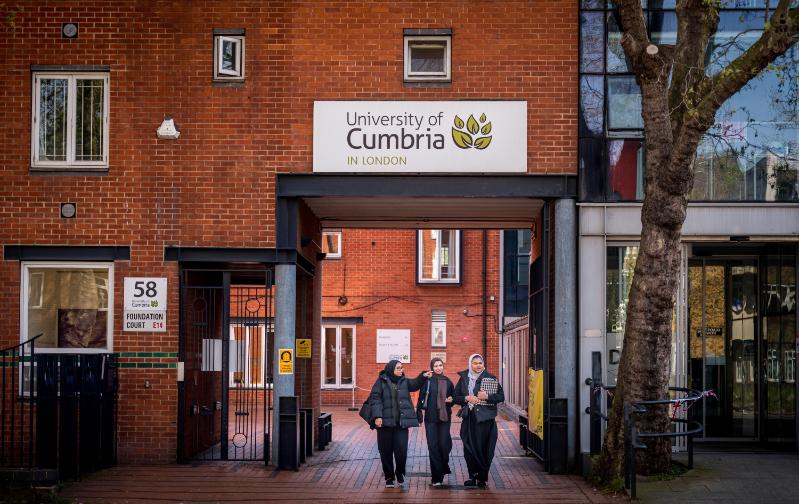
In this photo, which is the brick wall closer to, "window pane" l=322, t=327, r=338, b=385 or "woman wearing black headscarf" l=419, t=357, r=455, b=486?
"window pane" l=322, t=327, r=338, b=385

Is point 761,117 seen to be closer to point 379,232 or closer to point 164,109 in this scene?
point 164,109

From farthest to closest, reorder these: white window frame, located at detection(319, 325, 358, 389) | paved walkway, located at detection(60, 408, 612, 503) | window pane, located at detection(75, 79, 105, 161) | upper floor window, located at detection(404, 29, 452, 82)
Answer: white window frame, located at detection(319, 325, 358, 389) → window pane, located at detection(75, 79, 105, 161) → upper floor window, located at detection(404, 29, 452, 82) → paved walkway, located at detection(60, 408, 612, 503)

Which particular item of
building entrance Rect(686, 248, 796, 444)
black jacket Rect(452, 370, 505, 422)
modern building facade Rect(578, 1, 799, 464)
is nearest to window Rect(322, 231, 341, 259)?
building entrance Rect(686, 248, 796, 444)

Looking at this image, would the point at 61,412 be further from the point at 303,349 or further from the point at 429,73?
the point at 429,73

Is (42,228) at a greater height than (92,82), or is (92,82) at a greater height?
(92,82)

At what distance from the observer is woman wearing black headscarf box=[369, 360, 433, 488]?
44.3ft

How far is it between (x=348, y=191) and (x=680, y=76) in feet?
16.0

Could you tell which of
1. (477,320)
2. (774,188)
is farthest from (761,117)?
(477,320)

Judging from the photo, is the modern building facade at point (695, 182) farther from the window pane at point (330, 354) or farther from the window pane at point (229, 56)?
the window pane at point (330, 354)

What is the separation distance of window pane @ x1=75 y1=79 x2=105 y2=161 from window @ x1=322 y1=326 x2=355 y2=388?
14.9 metres

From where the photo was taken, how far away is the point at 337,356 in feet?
96.8

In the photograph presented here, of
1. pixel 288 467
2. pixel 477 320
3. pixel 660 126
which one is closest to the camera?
pixel 660 126

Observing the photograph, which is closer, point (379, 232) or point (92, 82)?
point (92, 82)

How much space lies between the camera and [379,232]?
29625 mm
